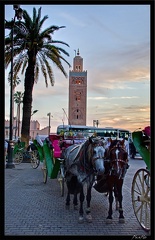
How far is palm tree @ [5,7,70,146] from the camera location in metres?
16.9

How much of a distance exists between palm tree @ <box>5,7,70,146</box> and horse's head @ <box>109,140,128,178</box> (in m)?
12.4

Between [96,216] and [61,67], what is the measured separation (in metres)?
13.4

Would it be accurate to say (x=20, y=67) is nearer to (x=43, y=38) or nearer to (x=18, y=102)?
(x=43, y=38)

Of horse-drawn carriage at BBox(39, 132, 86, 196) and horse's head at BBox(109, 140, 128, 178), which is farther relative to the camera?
horse-drawn carriage at BBox(39, 132, 86, 196)

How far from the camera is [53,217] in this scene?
19.0ft

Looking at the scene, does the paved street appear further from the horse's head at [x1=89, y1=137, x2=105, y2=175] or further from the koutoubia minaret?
the koutoubia minaret

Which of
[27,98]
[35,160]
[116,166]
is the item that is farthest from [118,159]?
[27,98]

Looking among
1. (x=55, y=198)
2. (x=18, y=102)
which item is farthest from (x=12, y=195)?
(x=18, y=102)

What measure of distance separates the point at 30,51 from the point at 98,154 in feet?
44.0

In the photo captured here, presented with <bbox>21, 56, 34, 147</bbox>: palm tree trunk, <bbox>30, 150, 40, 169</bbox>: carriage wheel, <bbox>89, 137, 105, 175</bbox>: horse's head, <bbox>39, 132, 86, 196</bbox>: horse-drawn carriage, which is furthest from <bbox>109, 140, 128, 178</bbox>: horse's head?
<bbox>21, 56, 34, 147</bbox>: palm tree trunk

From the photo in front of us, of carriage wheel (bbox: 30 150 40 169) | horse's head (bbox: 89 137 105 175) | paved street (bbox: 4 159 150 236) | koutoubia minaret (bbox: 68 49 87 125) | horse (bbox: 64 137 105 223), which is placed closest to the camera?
paved street (bbox: 4 159 150 236)

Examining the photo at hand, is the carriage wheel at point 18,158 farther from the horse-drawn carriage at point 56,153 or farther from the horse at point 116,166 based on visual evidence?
the horse at point 116,166

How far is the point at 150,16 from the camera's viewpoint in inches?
133

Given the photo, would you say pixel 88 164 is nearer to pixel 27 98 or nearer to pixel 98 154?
pixel 98 154
